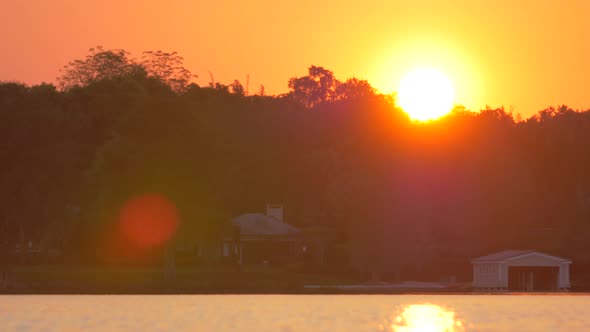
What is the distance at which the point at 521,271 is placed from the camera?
452ft

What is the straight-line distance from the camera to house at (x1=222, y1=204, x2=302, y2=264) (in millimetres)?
145250

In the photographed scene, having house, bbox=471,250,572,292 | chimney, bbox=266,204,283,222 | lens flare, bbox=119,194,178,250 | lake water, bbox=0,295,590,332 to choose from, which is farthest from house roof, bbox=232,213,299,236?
house, bbox=471,250,572,292

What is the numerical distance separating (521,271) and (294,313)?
40.1m

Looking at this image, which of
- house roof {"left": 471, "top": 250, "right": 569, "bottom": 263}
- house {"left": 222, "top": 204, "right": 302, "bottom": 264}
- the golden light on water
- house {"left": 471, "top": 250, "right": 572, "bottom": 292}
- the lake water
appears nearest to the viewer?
the golden light on water

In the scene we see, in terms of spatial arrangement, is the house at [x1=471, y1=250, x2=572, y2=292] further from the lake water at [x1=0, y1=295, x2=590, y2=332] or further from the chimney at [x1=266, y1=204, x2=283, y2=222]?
the chimney at [x1=266, y1=204, x2=283, y2=222]

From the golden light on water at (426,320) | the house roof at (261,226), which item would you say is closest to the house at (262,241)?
the house roof at (261,226)

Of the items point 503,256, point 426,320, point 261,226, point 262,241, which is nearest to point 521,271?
point 503,256

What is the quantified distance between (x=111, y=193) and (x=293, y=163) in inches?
2564

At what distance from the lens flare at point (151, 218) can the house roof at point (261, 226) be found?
2107 cm

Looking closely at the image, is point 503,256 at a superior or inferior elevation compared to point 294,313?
superior

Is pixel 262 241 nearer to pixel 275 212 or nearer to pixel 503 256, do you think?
pixel 275 212

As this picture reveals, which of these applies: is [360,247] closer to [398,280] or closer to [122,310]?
[398,280]

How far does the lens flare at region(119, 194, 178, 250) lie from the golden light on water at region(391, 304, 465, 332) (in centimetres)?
2323

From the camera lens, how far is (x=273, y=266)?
137875mm
